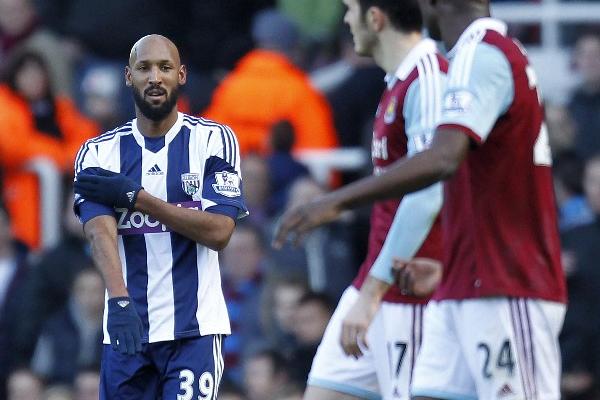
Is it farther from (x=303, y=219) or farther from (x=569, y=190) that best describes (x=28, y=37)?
(x=303, y=219)

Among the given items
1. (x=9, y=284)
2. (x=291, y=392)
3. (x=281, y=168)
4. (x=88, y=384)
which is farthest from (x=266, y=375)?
(x=9, y=284)

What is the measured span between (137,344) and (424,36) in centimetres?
204

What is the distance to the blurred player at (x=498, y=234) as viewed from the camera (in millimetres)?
6008

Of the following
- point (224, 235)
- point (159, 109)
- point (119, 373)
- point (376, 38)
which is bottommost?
point (119, 373)

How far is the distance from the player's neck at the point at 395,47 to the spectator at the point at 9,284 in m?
4.29

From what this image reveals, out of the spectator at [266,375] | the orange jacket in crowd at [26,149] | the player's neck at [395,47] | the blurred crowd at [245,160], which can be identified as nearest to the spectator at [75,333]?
the blurred crowd at [245,160]

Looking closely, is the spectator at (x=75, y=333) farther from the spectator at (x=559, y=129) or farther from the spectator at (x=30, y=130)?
the spectator at (x=559, y=129)

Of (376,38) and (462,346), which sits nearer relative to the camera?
(462,346)

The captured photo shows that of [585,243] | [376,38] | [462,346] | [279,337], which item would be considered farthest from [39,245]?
[462,346]

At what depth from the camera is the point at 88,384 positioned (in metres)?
10.3

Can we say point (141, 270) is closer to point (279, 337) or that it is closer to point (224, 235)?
point (224, 235)

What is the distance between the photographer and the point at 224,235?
655 cm

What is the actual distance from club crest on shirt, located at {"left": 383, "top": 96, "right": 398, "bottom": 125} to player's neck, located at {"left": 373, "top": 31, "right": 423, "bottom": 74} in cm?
24

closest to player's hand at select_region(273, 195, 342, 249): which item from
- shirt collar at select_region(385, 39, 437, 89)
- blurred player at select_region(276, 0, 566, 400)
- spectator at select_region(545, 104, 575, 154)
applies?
blurred player at select_region(276, 0, 566, 400)
